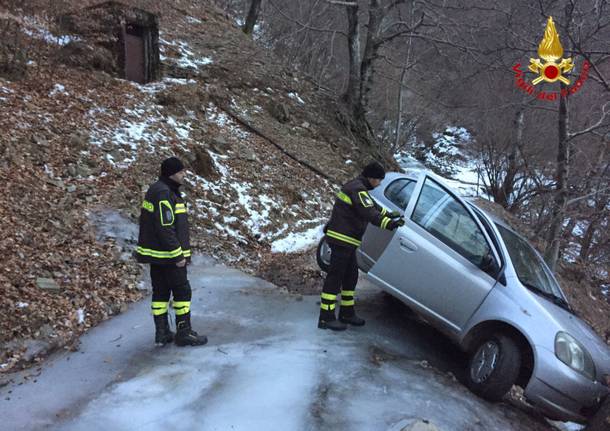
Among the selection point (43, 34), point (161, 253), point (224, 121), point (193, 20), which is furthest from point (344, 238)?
point (193, 20)

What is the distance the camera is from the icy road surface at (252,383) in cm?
341

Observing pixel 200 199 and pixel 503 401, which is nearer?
pixel 503 401

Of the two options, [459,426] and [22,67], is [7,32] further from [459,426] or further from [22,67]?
[459,426]

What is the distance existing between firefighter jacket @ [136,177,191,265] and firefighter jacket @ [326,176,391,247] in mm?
1589

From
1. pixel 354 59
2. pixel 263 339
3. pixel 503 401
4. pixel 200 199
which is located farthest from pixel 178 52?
pixel 503 401

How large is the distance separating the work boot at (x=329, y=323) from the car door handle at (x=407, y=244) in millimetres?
1064

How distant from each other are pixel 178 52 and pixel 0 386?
461 inches

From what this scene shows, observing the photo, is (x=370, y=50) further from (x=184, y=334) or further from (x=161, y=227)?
(x=184, y=334)

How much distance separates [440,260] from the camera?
4.82 metres

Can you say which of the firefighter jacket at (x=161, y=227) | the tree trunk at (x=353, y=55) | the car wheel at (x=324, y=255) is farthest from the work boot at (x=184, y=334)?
the tree trunk at (x=353, y=55)

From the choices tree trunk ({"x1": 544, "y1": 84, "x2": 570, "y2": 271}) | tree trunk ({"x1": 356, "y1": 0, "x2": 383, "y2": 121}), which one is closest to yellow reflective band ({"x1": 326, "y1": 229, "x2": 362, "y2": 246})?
tree trunk ({"x1": 544, "y1": 84, "x2": 570, "y2": 271})

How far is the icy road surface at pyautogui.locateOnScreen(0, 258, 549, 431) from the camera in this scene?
3.41 m

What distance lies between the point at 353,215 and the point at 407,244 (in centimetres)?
65

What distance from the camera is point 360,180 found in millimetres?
5051
